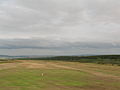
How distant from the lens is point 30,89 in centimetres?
1839

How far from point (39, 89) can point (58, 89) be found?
2.39 m

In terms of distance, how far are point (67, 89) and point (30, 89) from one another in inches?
183

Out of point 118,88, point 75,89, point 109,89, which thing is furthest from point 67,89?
point 118,88

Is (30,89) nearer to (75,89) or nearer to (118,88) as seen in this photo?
(75,89)

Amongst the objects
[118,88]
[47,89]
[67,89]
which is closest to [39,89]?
[47,89]

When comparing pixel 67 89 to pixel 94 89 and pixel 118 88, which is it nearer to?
pixel 94 89

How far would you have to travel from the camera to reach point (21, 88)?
18.8 m

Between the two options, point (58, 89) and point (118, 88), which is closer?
point (58, 89)

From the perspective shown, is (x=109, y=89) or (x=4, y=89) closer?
(x=4, y=89)

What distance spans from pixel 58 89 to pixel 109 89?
688 centimetres

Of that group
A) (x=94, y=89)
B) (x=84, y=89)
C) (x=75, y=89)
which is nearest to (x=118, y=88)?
(x=94, y=89)

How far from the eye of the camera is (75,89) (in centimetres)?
1914

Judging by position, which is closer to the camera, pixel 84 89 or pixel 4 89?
pixel 4 89

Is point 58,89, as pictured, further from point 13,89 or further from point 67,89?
point 13,89
